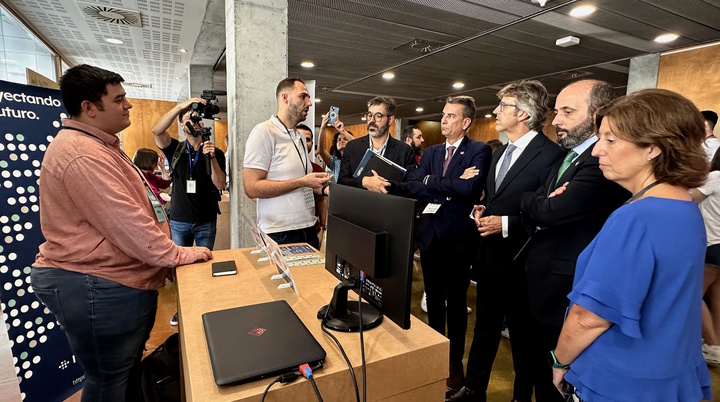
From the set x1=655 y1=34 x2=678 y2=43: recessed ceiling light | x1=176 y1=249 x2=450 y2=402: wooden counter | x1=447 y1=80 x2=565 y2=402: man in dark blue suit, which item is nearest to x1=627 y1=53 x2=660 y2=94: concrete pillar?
x1=655 y1=34 x2=678 y2=43: recessed ceiling light

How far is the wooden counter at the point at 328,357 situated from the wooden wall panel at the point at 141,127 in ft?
29.7

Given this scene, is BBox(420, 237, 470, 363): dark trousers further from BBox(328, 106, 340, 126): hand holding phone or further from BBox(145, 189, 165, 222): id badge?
BBox(145, 189, 165, 222): id badge

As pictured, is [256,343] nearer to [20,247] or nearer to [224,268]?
[224,268]

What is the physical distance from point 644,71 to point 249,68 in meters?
5.58

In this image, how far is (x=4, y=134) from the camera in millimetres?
1789

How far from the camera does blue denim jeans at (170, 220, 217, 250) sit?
9.30 ft

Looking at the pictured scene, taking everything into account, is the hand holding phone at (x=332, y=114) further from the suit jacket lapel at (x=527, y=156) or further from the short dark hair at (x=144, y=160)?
the short dark hair at (x=144, y=160)

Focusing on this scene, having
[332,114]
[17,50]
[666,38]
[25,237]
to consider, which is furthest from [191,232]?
[666,38]

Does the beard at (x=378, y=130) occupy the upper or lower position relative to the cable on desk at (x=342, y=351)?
upper

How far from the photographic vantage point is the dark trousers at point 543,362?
1.51 metres

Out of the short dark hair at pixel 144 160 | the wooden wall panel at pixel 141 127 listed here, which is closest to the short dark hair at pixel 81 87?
the short dark hair at pixel 144 160

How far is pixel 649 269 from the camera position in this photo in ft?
2.84

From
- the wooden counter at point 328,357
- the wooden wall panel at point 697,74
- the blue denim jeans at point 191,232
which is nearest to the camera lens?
the wooden counter at point 328,357

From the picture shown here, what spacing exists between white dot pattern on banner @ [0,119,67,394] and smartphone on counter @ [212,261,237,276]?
115 centimetres
